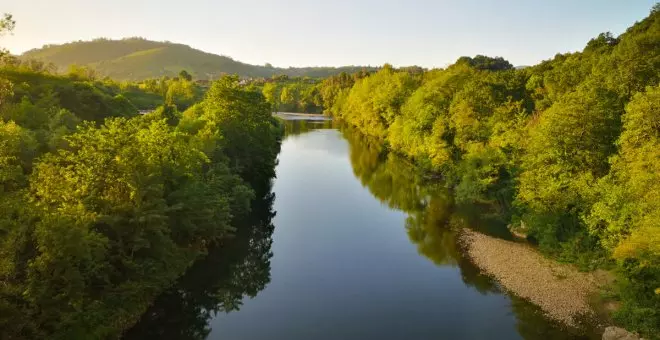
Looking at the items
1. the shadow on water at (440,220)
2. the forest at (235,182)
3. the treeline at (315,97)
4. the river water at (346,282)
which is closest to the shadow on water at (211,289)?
the river water at (346,282)

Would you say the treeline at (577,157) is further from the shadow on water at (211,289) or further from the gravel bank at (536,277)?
the shadow on water at (211,289)

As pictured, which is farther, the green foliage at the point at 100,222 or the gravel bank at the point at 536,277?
the gravel bank at the point at 536,277

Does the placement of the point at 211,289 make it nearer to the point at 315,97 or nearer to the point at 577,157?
the point at 577,157

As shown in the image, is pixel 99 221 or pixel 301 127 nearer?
pixel 99 221

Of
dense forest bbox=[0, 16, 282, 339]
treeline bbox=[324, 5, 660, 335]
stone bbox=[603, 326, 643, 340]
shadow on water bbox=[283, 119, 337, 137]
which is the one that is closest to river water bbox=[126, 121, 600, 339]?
stone bbox=[603, 326, 643, 340]

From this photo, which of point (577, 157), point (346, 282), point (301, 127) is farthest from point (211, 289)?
point (301, 127)

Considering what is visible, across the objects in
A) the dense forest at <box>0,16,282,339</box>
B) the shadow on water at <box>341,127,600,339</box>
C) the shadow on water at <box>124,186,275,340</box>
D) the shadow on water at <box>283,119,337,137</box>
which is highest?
the dense forest at <box>0,16,282,339</box>

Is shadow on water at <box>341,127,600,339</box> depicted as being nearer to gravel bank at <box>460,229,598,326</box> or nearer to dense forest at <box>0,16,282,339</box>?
gravel bank at <box>460,229,598,326</box>
